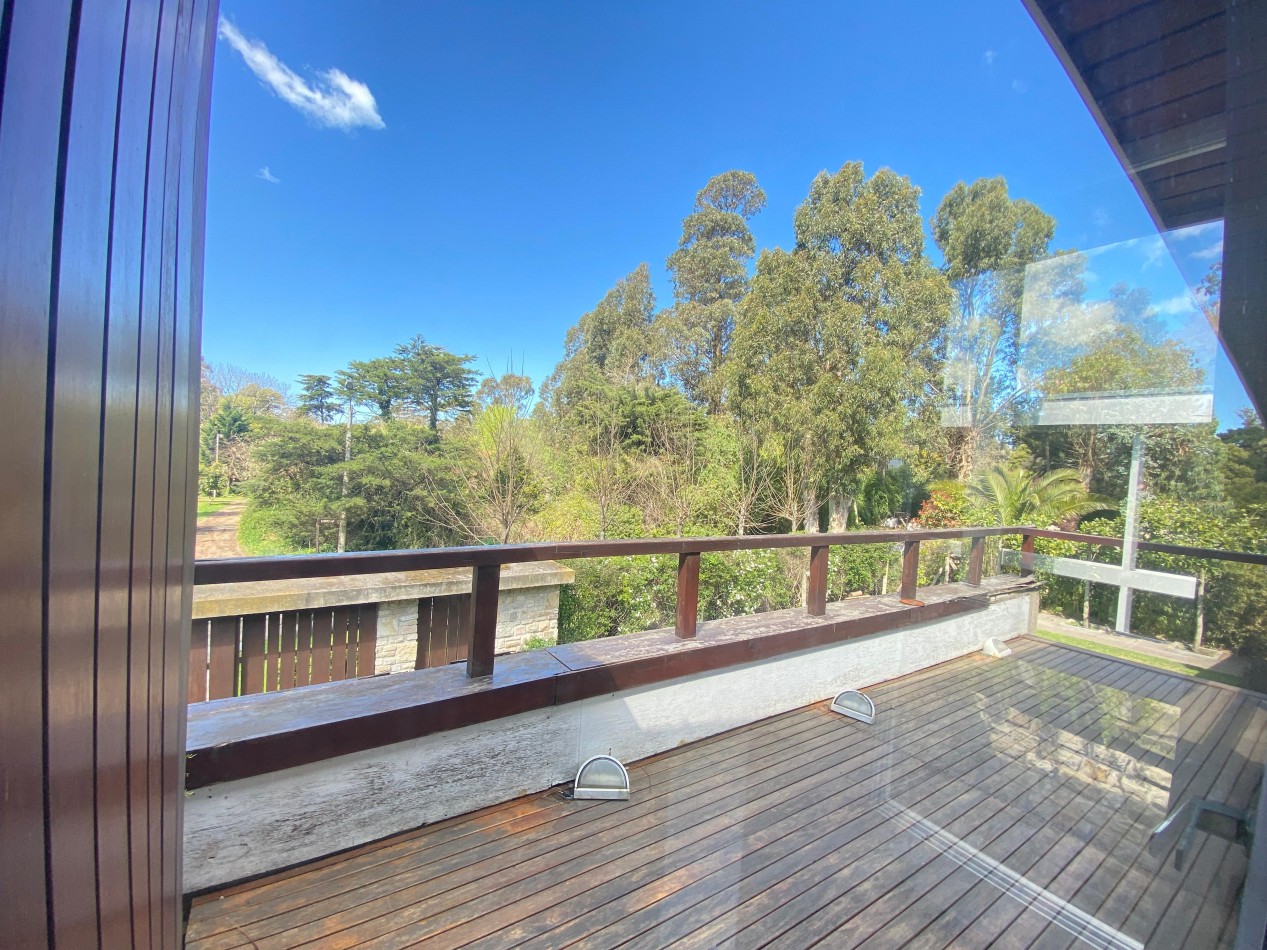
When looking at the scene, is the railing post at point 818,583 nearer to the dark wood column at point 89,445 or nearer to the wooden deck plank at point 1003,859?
the wooden deck plank at point 1003,859

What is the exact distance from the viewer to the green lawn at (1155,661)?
92 cm

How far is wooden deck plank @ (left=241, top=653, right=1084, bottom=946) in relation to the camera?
1.21m

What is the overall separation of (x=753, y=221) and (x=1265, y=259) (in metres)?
5.50

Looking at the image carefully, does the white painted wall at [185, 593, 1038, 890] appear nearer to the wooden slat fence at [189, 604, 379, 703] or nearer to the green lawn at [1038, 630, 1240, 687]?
the green lawn at [1038, 630, 1240, 687]

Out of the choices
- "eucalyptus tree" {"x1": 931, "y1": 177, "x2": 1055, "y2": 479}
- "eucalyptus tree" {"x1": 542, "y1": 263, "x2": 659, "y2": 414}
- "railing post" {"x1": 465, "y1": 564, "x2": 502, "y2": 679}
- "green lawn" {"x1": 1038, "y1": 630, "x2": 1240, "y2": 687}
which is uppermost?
"eucalyptus tree" {"x1": 542, "y1": 263, "x2": 659, "y2": 414}

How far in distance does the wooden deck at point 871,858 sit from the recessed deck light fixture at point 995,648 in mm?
90

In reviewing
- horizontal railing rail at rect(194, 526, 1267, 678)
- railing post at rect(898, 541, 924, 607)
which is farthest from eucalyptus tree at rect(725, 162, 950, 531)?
horizontal railing rail at rect(194, 526, 1267, 678)

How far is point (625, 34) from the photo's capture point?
3.52 meters

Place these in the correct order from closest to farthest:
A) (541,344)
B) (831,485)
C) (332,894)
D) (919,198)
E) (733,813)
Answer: (332,894), (733,813), (919,198), (831,485), (541,344)

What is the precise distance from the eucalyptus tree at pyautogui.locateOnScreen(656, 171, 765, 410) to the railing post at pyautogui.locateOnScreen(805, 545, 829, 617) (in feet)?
14.6

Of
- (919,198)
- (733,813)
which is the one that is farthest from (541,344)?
(733,813)

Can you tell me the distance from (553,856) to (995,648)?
74.6 inches

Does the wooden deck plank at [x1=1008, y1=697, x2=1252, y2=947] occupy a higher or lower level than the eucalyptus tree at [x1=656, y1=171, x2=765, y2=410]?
lower

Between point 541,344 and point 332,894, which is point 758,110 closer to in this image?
point 541,344
